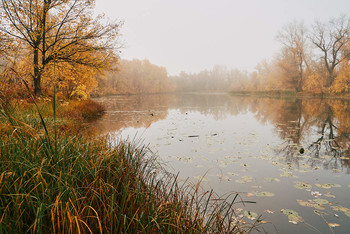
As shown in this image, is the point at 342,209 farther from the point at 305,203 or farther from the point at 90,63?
the point at 90,63

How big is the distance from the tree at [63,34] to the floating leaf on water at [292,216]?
1210 cm

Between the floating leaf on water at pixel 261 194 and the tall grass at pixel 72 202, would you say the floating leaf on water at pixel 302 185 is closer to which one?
the floating leaf on water at pixel 261 194

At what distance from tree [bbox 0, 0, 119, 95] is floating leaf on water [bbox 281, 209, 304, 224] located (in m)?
12.1

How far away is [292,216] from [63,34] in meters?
14.2

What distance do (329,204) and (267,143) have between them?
4.75m

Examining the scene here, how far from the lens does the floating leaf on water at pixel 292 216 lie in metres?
3.49

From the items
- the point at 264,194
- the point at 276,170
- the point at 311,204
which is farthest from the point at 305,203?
the point at 276,170

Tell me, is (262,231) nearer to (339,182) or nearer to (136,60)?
(339,182)

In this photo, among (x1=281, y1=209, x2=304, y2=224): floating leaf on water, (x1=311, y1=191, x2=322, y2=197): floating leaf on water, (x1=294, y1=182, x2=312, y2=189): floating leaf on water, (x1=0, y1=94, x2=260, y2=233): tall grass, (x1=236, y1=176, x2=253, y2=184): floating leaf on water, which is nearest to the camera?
(x1=0, y1=94, x2=260, y2=233): tall grass

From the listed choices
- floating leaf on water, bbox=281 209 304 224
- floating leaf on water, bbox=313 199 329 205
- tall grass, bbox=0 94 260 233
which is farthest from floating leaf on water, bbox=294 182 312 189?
tall grass, bbox=0 94 260 233

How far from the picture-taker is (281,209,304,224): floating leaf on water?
11.4 feet

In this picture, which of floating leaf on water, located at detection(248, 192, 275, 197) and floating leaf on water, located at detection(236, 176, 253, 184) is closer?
floating leaf on water, located at detection(248, 192, 275, 197)

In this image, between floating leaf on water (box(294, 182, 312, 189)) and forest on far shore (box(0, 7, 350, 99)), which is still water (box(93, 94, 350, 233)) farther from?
forest on far shore (box(0, 7, 350, 99))

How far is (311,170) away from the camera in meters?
5.54
